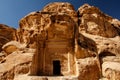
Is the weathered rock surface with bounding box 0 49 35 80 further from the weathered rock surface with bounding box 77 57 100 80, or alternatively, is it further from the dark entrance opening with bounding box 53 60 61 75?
the weathered rock surface with bounding box 77 57 100 80

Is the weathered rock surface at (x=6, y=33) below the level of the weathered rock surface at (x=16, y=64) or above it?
above

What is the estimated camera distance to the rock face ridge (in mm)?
18692

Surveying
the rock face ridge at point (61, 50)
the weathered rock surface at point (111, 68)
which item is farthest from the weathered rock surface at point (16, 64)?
the weathered rock surface at point (111, 68)

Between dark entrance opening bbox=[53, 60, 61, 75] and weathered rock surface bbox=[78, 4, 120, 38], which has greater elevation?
weathered rock surface bbox=[78, 4, 120, 38]

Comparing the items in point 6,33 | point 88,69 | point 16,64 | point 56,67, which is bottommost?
point 88,69

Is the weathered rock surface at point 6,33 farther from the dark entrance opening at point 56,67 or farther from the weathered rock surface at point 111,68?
the weathered rock surface at point 111,68

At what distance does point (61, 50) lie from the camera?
21.9 meters

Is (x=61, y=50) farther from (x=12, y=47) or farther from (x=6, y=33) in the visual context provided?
(x=6, y=33)

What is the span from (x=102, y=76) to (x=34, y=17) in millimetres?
9893

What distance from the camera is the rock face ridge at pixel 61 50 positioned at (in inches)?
736

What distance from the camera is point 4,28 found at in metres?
36.0

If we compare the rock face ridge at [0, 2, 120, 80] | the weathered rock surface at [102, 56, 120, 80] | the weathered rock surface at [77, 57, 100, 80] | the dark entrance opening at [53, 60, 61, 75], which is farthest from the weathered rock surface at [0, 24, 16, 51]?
the weathered rock surface at [102, 56, 120, 80]

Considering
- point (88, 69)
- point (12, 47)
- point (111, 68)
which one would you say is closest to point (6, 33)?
point (12, 47)

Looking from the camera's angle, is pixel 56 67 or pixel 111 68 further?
pixel 56 67
